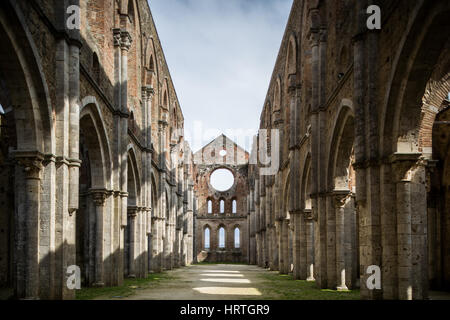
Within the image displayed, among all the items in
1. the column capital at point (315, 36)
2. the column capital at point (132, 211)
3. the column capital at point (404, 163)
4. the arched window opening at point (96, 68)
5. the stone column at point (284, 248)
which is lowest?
the stone column at point (284, 248)

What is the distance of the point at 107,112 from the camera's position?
1808cm

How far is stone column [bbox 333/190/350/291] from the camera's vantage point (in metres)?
16.6

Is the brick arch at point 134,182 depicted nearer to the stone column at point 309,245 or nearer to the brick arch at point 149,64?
the brick arch at point 149,64

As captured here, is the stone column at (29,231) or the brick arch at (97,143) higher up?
the brick arch at (97,143)

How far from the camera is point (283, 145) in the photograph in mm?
30031

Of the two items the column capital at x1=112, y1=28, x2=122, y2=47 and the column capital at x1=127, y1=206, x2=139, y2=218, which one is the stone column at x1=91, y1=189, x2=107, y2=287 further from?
the column capital at x1=112, y1=28, x2=122, y2=47

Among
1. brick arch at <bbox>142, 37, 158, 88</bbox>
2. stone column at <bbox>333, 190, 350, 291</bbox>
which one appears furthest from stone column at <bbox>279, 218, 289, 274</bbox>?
stone column at <bbox>333, 190, 350, 291</bbox>

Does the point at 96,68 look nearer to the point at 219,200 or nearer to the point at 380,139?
the point at 380,139

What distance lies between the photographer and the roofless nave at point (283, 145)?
35.7 ft

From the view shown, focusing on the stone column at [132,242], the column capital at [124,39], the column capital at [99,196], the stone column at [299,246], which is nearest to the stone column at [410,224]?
the column capital at [99,196]

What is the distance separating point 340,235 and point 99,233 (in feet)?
27.1

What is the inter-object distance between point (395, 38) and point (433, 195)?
10494mm

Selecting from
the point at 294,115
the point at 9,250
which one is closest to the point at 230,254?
the point at 294,115

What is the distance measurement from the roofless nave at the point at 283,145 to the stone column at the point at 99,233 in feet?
0.12
